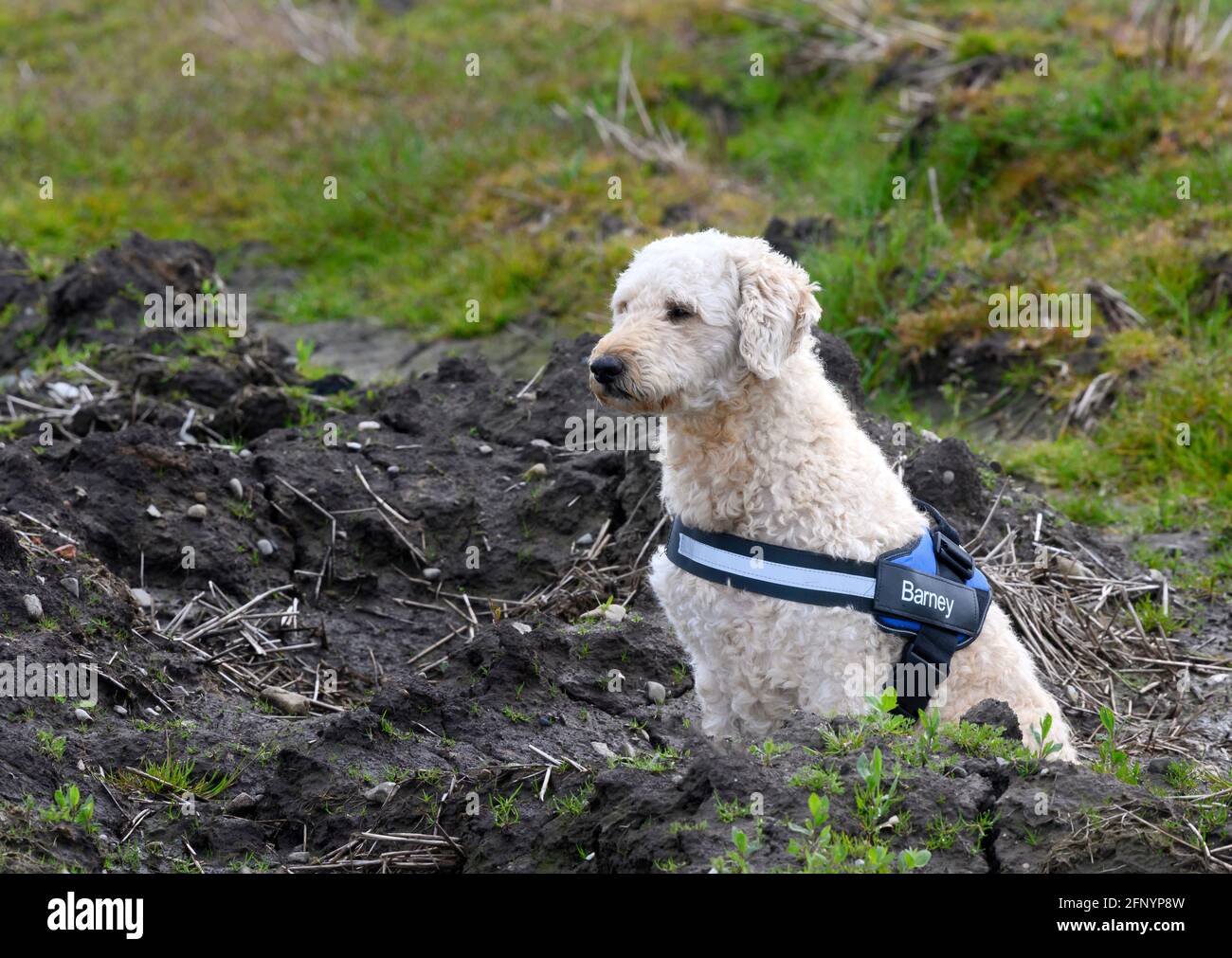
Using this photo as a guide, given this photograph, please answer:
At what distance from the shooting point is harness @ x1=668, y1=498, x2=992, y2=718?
4.35 m

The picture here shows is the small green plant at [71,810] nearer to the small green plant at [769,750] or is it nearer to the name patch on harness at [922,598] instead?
the small green plant at [769,750]

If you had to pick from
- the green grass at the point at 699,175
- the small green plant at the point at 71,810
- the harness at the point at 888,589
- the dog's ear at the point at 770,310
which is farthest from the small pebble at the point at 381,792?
the green grass at the point at 699,175

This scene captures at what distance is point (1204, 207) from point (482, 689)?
6.49m

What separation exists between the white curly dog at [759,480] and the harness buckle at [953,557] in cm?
10

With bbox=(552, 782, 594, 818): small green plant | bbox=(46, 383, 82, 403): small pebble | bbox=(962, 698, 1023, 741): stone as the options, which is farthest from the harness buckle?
bbox=(46, 383, 82, 403): small pebble

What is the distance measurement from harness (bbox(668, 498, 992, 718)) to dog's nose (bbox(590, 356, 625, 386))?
0.63 meters

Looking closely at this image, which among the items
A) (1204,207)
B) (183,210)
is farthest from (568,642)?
(183,210)

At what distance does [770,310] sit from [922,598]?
3.36 feet

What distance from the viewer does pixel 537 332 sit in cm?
988

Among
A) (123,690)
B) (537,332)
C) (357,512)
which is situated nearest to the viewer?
(123,690)

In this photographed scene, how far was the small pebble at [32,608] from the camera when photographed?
16.0ft

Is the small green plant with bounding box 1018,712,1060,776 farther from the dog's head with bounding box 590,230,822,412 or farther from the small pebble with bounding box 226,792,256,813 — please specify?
the small pebble with bounding box 226,792,256,813

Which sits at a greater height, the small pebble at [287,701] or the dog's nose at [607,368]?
the dog's nose at [607,368]
